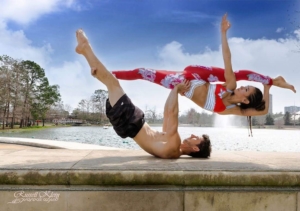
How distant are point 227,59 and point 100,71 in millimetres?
1662

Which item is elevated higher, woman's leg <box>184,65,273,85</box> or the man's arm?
woman's leg <box>184,65,273,85</box>

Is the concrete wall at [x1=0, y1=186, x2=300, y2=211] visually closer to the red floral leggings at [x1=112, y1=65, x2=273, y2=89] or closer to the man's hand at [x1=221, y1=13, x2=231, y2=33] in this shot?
the red floral leggings at [x1=112, y1=65, x2=273, y2=89]

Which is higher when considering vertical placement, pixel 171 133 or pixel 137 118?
pixel 137 118

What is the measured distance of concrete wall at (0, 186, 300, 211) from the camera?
8.96 feet

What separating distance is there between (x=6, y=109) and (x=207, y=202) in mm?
40563

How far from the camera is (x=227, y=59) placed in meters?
4.06

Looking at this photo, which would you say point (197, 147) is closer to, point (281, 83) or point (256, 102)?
point (256, 102)

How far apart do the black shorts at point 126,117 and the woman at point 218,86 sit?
498 millimetres

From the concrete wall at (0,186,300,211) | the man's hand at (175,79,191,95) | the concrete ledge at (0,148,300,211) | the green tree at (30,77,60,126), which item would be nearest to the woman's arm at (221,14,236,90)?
the man's hand at (175,79,191,95)

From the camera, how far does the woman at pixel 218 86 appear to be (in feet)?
13.8

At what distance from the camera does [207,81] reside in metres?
4.31

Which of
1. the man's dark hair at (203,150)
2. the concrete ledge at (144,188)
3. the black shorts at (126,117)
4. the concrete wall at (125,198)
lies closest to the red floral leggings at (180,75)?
the black shorts at (126,117)

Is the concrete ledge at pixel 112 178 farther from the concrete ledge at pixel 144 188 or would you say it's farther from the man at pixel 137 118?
the man at pixel 137 118

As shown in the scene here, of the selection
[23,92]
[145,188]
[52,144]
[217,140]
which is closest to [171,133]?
[145,188]
